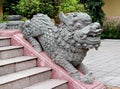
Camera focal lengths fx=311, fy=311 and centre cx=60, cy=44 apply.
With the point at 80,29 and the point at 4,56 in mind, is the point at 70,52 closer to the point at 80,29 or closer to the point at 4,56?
the point at 80,29

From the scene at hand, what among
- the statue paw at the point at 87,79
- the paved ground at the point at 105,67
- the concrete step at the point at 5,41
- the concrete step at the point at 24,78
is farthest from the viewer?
the paved ground at the point at 105,67

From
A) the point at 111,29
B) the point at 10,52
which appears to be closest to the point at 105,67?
the point at 10,52

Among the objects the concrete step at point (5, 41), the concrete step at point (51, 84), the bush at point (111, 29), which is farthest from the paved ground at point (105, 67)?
the bush at point (111, 29)

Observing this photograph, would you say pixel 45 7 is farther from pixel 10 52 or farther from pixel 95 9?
pixel 10 52

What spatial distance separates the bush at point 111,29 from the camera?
16112 millimetres

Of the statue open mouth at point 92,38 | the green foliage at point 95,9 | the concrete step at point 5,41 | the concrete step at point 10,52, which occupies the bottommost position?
the green foliage at point 95,9

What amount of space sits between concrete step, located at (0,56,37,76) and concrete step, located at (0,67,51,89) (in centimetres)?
10

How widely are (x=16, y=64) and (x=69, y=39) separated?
934 millimetres

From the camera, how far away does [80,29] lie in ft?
16.1

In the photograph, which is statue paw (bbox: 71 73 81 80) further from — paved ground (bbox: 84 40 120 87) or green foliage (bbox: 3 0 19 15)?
green foliage (bbox: 3 0 19 15)

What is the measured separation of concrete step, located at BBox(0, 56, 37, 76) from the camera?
15.6 feet

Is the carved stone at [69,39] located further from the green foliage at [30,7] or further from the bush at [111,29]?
the bush at [111,29]

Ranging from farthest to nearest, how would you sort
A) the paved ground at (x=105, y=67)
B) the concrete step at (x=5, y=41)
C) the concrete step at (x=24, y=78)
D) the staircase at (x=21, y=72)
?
1. the paved ground at (x=105, y=67)
2. the concrete step at (x=5, y=41)
3. the staircase at (x=21, y=72)
4. the concrete step at (x=24, y=78)

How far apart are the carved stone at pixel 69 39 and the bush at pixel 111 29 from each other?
1095 centimetres
